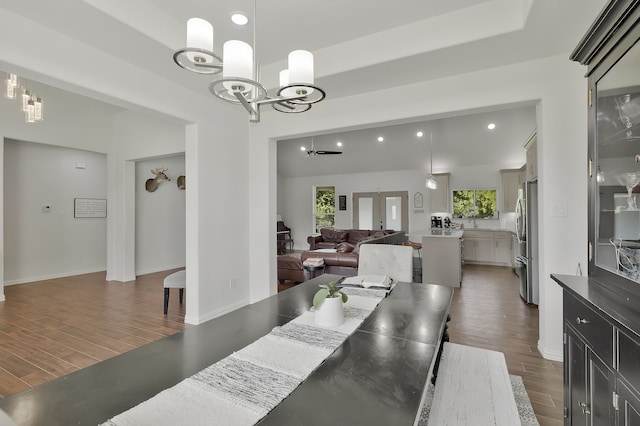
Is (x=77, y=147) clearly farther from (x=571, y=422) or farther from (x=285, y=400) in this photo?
(x=571, y=422)

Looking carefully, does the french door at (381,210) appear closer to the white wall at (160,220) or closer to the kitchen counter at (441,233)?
the kitchen counter at (441,233)

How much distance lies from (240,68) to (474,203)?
7.87 m

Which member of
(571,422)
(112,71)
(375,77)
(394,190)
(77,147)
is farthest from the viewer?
(394,190)

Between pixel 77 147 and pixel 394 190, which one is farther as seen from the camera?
pixel 394 190

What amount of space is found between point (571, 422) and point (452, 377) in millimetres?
539

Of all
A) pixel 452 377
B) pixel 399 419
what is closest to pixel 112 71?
pixel 399 419

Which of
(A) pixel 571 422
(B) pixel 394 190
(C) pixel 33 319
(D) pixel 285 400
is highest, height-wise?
(B) pixel 394 190

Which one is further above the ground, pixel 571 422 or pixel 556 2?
pixel 556 2

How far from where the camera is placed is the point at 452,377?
1.76m

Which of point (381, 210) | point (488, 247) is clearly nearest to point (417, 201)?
point (381, 210)

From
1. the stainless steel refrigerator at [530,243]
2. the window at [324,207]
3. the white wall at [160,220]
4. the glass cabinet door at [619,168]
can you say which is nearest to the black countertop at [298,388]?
the glass cabinet door at [619,168]

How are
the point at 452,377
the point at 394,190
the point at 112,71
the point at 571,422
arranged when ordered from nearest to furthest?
1. the point at 571,422
2. the point at 452,377
3. the point at 112,71
4. the point at 394,190

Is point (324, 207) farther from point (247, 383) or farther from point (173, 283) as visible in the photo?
point (247, 383)

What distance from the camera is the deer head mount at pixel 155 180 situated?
6566 mm
